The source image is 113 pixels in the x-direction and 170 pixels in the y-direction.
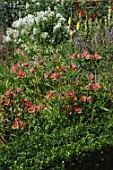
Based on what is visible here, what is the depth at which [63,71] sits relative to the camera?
4.98m

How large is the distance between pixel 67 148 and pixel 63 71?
3.86ft

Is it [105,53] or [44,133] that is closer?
[44,133]

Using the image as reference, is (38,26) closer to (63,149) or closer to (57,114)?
(57,114)

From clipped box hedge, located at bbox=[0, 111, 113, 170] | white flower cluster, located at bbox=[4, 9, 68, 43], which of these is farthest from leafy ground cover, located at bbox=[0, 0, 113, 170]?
white flower cluster, located at bbox=[4, 9, 68, 43]

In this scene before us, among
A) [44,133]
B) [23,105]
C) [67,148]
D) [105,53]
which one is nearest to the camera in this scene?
[67,148]

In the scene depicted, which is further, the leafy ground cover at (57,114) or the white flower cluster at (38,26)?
the white flower cluster at (38,26)

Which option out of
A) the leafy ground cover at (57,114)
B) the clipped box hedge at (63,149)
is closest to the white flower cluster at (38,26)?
the leafy ground cover at (57,114)

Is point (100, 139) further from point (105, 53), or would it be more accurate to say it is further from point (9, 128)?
point (105, 53)

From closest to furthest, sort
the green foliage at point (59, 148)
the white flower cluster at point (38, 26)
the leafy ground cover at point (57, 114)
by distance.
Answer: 1. the green foliage at point (59, 148)
2. the leafy ground cover at point (57, 114)
3. the white flower cluster at point (38, 26)

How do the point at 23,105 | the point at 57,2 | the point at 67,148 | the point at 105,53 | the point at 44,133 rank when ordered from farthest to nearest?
the point at 57,2, the point at 105,53, the point at 23,105, the point at 44,133, the point at 67,148

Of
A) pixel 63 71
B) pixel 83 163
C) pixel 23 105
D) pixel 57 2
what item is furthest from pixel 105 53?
pixel 57 2

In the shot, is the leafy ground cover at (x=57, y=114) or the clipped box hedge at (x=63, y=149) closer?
the clipped box hedge at (x=63, y=149)

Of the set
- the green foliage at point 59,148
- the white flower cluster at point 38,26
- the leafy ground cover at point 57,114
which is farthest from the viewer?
the white flower cluster at point 38,26

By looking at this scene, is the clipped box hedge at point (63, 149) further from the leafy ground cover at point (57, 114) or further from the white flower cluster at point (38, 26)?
the white flower cluster at point (38, 26)
